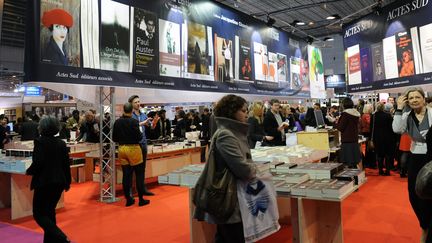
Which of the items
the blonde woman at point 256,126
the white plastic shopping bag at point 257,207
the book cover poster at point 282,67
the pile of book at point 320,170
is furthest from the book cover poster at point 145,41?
the book cover poster at point 282,67

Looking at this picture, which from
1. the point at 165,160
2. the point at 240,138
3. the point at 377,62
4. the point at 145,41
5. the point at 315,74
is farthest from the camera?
the point at 315,74

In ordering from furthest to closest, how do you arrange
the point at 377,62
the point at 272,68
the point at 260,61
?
the point at 272,68 → the point at 260,61 → the point at 377,62

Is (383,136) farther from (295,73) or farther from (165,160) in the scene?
(165,160)

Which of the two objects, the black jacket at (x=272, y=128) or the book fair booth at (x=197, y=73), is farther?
the black jacket at (x=272, y=128)

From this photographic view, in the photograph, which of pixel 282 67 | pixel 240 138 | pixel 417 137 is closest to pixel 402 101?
pixel 417 137

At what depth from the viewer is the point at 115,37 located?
16.0 feet

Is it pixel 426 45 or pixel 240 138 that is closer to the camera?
pixel 240 138

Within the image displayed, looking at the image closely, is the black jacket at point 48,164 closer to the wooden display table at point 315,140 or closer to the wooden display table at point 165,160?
the wooden display table at point 165,160

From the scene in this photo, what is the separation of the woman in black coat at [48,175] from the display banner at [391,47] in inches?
216

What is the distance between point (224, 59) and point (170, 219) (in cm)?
324

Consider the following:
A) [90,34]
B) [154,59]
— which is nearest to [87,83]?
[90,34]

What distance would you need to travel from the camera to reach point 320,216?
314cm

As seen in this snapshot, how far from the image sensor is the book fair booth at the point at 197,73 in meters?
3.14

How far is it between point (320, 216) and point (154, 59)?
3400mm
